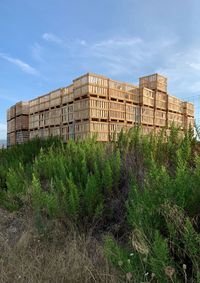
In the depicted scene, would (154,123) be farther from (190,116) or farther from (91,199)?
(91,199)

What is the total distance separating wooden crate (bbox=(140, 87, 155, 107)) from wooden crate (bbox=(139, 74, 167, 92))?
2.37 feet

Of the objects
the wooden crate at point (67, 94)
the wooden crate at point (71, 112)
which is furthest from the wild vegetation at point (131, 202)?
the wooden crate at point (67, 94)

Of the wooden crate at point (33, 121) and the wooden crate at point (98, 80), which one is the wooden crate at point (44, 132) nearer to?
the wooden crate at point (33, 121)

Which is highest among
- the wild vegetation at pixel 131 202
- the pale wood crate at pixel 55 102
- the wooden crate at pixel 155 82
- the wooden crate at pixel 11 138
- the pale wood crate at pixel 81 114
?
the wooden crate at pixel 155 82

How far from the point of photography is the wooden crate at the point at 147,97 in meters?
14.8

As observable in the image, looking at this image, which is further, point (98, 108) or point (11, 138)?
point (11, 138)

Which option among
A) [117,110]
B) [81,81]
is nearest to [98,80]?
[81,81]

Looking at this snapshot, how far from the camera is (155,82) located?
53.8 feet

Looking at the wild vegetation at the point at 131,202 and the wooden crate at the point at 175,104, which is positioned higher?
the wooden crate at the point at 175,104

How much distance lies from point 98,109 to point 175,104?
665 centimetres

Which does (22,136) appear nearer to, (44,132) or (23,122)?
(23,122)

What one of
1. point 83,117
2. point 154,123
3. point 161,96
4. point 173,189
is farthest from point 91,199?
point 161,96

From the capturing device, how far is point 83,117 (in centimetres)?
1247

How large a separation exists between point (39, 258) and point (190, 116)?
1696cm
